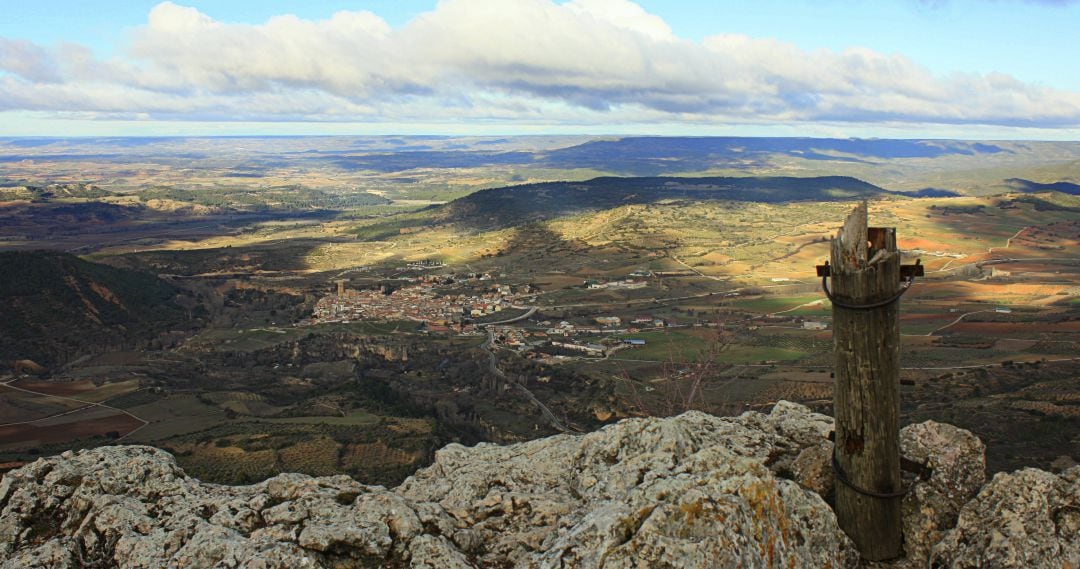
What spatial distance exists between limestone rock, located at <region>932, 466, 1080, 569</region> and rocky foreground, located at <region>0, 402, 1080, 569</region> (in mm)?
15

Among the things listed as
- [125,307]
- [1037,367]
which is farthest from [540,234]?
[1037,367]

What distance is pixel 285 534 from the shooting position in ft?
22.5

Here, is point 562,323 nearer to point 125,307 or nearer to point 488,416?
point 488,416

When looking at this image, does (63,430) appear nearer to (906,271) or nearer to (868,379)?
(868,379)

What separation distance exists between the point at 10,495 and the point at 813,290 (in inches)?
3521

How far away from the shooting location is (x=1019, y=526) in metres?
7.00

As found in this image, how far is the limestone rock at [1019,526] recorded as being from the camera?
675 centimetres

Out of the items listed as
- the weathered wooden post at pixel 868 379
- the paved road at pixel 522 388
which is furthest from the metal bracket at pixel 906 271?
the paved road at pixel 522 388

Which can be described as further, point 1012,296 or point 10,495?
point 1012,296

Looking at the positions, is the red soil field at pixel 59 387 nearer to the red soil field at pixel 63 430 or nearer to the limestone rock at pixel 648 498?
the red soil field at pixel 63 430

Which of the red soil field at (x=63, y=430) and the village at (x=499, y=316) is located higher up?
the red soil field at (x=63, y=430)

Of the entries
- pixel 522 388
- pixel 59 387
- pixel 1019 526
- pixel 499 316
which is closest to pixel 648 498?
pixel 1019 526

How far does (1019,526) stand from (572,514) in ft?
14.2

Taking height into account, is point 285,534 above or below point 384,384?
above
